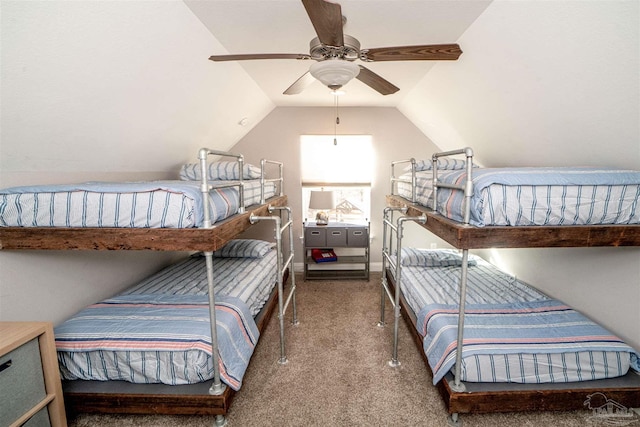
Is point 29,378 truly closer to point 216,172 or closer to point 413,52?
point 216,172

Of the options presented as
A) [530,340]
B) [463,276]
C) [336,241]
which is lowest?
[530,340]

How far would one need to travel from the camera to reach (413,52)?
161cm

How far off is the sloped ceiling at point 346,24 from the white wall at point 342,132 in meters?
1.44

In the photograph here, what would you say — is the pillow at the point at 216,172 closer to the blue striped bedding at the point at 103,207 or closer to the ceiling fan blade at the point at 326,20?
the blue striped bedding at the point at 103,207

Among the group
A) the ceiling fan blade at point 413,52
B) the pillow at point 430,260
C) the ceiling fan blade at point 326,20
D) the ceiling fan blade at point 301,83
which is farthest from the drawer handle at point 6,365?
the pillow at point 430,260

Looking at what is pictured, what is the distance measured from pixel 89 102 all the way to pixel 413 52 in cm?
183

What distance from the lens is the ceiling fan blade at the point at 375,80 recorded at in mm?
1878

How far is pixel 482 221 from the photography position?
1504 mm

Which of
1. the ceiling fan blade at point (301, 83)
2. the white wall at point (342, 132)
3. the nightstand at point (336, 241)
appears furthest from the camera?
the white wall at point (342, 132)

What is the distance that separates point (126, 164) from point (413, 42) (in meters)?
2.46

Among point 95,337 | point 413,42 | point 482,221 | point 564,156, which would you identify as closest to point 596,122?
point 564,156

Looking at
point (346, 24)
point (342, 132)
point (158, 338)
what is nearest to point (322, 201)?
point (342, 132)

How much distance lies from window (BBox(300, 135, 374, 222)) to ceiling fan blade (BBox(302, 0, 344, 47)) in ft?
8.47

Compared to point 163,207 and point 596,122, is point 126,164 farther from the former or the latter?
point 596,122
